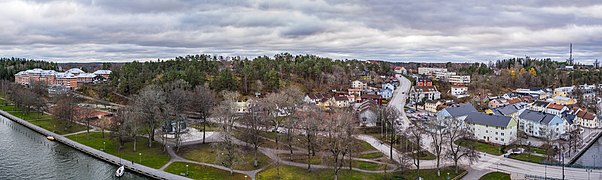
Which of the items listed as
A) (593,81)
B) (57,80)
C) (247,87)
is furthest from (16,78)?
(593,81)

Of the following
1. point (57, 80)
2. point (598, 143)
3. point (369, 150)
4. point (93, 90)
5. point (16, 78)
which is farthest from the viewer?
point (16, 78)

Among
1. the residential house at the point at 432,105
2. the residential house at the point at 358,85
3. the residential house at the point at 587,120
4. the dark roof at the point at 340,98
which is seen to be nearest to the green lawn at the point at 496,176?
the residential house at the point at 587,120

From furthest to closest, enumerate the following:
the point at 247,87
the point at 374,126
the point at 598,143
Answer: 1. the point at 247,87
2. the point at 374,126
3. the point at 598,143

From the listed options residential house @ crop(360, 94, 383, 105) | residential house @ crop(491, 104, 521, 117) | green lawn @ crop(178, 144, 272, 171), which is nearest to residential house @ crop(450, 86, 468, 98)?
residential house @ crop(360, 94, 383, 105)

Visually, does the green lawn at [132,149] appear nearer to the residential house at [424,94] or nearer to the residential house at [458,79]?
the residential house at [424,94]

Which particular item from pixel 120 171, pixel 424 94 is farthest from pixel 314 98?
pixel 120 171

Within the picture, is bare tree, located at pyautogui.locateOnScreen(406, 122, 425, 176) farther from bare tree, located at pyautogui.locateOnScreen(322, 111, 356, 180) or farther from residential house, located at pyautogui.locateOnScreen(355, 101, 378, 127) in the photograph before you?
residential house, located at pyautogui.locateOnScreen(355, 101, 378, 127)

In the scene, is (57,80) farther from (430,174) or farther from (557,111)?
(557,111)

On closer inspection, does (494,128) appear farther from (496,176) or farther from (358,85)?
(358,85)
